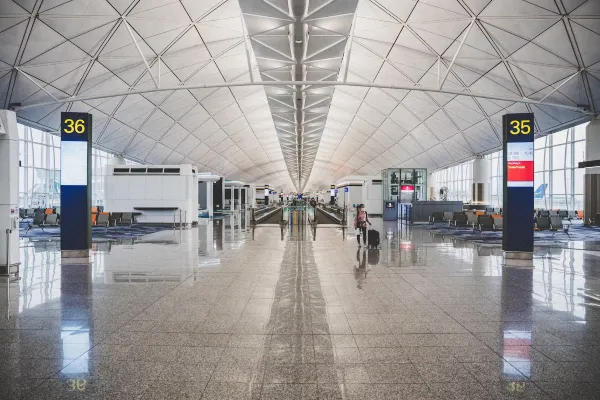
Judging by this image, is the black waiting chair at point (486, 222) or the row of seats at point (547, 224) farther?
the black waiting chair at point (486, 222)

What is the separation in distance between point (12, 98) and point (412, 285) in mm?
22152

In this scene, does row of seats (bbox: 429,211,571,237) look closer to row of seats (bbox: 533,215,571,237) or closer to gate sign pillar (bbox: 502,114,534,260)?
row of seats (bbox: 533,215,571,237)

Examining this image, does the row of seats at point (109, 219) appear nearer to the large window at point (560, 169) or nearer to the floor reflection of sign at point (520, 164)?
the floor reflection of sign at point (520, 164)

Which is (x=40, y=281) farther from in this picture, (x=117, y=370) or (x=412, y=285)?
(x=412, y=285)

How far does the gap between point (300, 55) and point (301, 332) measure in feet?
69.7

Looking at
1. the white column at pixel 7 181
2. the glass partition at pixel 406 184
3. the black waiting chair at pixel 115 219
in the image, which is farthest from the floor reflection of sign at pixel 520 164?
the glass partition at pixel 406 184

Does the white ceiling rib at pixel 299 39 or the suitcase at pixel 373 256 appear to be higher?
the white ceiling rib at pixel 299 39

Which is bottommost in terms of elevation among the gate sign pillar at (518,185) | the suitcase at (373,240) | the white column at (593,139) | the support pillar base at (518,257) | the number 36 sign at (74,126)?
the support pillar base at (518,257)

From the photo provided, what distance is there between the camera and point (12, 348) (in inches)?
200

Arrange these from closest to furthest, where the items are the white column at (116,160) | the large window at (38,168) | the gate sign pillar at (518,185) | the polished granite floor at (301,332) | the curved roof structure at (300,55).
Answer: the polished granite floor at (301,332)
the gate sign pillar at (518,185)
the curved roof structure at (300,55)
the large window at (38,168)
the white column at (116,160)

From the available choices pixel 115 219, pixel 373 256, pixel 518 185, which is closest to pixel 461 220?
pixel 518 185

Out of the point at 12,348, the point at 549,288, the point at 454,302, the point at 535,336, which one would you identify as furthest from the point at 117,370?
the point at 549,288

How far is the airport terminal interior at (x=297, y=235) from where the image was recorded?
459cm

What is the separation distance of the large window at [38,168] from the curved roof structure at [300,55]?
3.56m
